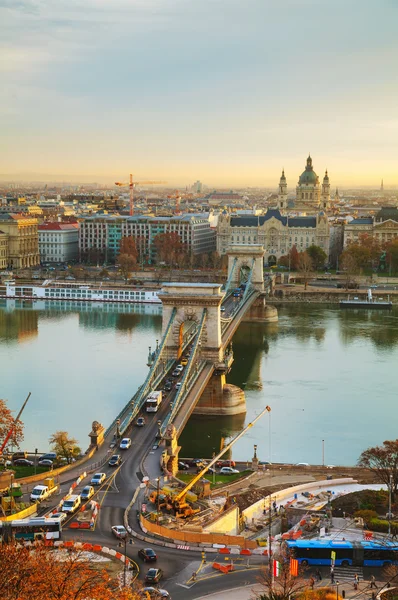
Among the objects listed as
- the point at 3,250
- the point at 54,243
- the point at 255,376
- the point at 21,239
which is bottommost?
the point at 255,376

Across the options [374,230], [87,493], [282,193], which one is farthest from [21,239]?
[87,493]

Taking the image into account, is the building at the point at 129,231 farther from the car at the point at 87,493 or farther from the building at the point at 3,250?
the car at the point at 87,493

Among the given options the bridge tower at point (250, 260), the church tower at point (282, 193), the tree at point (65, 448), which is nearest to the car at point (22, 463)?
the tree at point (65, 448)

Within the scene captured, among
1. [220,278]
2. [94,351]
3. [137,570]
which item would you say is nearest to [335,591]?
[137,570]

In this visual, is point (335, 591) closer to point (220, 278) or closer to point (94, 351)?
point (94, 351)

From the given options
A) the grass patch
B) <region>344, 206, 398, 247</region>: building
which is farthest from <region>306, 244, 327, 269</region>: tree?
the grass patch

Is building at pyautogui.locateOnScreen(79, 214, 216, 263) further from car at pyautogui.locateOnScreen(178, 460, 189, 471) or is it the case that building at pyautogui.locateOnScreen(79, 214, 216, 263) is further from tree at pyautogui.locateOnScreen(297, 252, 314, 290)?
car at pyautogui.locateOnScreen(178, 460, 189, 471)

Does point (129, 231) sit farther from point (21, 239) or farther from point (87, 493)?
point (87, 493)
